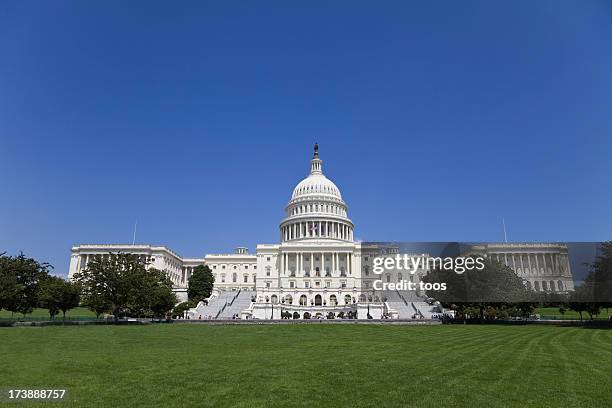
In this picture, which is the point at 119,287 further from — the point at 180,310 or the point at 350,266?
the point at 350,266

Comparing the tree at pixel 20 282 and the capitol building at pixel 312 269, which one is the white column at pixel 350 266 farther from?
the tree at pixel 20 282

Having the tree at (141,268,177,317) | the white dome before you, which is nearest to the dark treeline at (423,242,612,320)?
the tree at (141,268,177,317)

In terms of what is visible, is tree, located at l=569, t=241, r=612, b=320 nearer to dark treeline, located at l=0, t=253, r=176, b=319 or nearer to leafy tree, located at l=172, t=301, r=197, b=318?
dark treeline, located at l=0, t=253, r=176, b=319

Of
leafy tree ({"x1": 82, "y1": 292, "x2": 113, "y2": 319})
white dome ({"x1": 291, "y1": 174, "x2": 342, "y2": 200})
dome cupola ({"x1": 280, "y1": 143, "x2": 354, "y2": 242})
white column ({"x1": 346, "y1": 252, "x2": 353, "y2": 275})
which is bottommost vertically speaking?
leafy tree ({"x1": 82, "y1": 292, "x2": 113, "y2": 319})

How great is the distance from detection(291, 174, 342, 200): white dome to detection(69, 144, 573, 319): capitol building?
0.31m

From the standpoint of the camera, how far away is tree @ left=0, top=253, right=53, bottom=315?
2400 inches

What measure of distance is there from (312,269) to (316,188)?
34144mm

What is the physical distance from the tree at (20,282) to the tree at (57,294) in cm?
128

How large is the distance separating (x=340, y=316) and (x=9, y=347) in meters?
Answer: 73.7

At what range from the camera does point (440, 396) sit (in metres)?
14.2

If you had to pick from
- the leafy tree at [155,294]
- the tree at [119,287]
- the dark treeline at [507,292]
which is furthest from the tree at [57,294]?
the dark treeline at [507,292]

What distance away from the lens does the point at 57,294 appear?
65500 millimetres

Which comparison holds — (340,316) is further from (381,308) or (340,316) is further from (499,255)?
(499,255)

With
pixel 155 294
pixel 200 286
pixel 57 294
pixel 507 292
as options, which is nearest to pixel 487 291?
pixel 507 292
